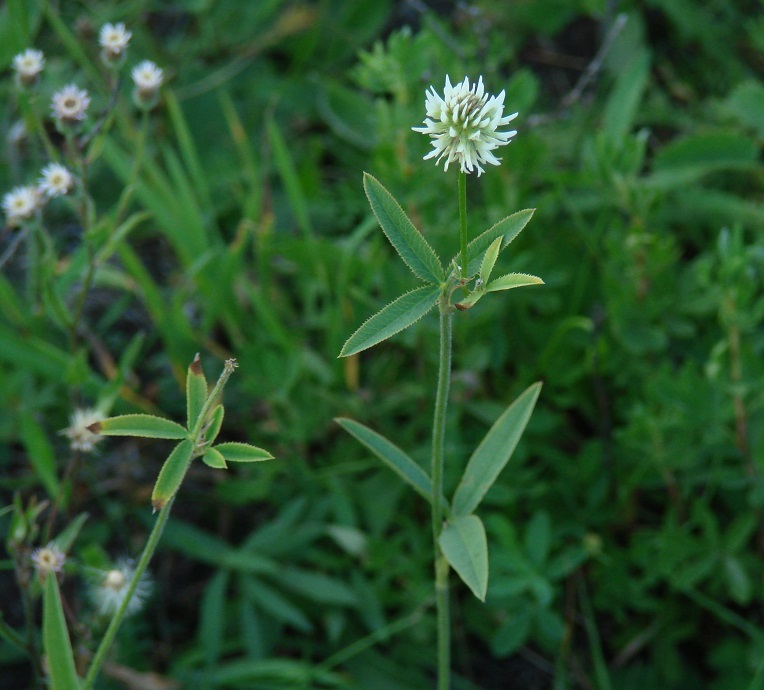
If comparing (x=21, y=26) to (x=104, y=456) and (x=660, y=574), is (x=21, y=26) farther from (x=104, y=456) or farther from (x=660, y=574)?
(x=660, y=574)

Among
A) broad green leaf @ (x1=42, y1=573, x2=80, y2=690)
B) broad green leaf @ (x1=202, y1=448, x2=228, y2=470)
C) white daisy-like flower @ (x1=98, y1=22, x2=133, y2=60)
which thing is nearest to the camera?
broad green leaf @ (x1=202, y1=448, x2=228, y2=470)

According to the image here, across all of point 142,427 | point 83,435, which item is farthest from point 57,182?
point 142,427

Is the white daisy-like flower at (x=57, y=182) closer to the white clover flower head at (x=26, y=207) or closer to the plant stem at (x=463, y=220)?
the white clover flower head at (x=26, y=207)

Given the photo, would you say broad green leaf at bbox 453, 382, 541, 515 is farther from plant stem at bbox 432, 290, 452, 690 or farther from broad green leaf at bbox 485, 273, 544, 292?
broad green leaf at bbox 485, 273, 544, 292

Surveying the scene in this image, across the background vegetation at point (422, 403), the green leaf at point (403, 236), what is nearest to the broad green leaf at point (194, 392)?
the green leaf at point (403, 236)

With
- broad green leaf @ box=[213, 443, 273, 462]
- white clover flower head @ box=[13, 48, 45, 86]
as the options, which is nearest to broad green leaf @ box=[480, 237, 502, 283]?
broad green leaf @ box=[213, 443, 273, 462]

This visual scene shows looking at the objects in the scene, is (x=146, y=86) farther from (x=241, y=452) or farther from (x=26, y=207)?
(x=241, y=452)
